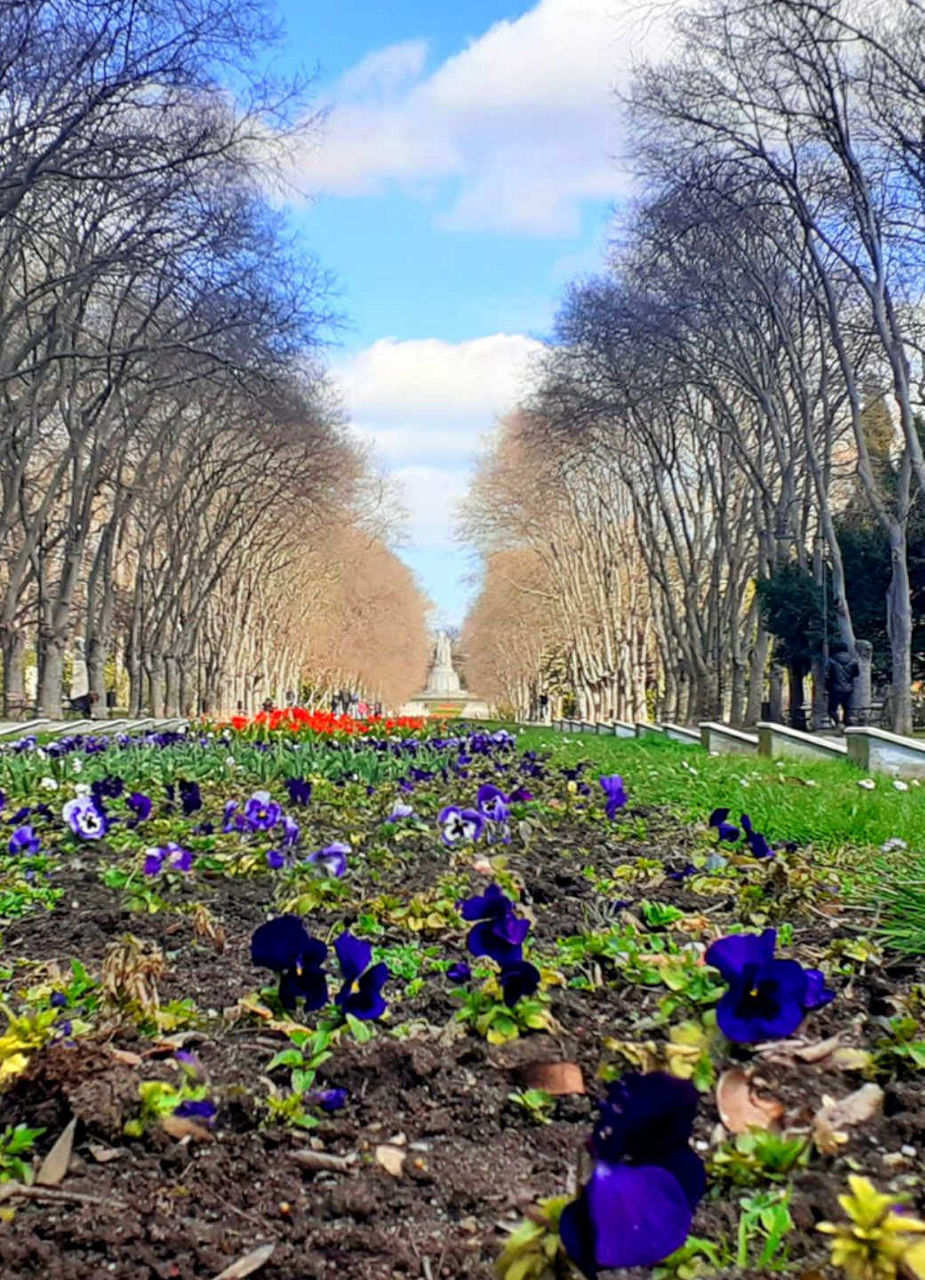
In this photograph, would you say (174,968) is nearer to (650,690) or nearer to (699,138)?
(699,138)

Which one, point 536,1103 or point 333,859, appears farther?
point 333,859

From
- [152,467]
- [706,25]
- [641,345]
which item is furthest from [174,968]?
[152,467]

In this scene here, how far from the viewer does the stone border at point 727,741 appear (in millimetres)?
15859

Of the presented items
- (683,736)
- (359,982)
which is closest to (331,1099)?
(359,982)

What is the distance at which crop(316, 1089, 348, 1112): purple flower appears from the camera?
1.93 metres

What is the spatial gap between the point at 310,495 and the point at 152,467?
459 cm

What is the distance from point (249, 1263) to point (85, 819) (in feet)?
11.3

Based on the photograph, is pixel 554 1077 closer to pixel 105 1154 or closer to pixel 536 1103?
pixel 536 1103

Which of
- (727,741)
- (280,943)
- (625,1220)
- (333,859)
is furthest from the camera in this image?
(727,741)

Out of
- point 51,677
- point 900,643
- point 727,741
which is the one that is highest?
point 900,643

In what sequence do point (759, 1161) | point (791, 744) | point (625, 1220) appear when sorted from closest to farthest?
point (625, 1220) → point (759, 1161) → point (791, 744)


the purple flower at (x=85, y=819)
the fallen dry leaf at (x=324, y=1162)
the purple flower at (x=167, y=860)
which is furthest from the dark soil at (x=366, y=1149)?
→ the purple flower at (x=85, y=819)

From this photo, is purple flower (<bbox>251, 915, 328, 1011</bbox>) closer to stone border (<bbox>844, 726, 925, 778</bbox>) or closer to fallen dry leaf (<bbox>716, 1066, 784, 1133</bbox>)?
fallen dry leaf (<bbox>716, 1066, 784, 1133</bbox>)

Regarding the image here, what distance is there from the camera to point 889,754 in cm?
1134
